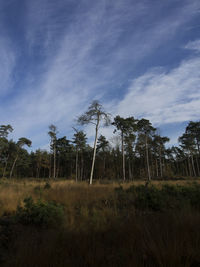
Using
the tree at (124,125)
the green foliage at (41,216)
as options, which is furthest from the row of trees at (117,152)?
the green foliage at (41,216)

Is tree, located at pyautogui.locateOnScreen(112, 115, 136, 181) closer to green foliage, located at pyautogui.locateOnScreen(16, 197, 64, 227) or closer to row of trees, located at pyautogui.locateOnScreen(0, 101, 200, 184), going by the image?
row of trees, located at pyautogui.locateOnScreen(0, 101, 200, 184)

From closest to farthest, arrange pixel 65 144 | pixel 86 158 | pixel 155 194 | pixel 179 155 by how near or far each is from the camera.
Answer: pixel 155 194 < pixel 65 144 < pixel 86 158 < pixel 179 155

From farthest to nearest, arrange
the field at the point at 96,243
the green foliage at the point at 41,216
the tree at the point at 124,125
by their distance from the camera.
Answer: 1. the tree at the point at 124,125
2. the green foliage at the point at 41,216
3. the field at the point at 96,243

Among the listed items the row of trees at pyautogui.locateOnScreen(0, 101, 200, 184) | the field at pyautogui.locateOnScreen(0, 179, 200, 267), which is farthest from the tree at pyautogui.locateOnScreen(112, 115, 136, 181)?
the field at pyautogui.locateOnScreen(0, 179, 200, 267)

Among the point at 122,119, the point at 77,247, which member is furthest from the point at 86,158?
the point at 77,247

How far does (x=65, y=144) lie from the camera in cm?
4478

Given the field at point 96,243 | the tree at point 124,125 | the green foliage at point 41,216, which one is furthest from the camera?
the tree at point 124,125

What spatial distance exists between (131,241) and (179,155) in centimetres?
5780

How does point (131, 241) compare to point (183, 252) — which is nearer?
point (183, 252)

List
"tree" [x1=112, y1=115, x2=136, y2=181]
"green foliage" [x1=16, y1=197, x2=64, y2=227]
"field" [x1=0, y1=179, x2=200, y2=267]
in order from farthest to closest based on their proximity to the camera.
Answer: "tree" [x1=112, y1=115, x2=136, y2=181] < "green foliage" [x1=16, y1=197, x2=64, y2=227] < "field" [x1=0, y1=179, x2=200, y2=267]

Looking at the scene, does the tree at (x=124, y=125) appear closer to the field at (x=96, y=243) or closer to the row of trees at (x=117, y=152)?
the row of trees at (x=117, y=152)

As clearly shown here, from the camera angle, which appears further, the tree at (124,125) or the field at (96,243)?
the tree at (124,125)

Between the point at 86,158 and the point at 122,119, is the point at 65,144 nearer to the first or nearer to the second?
the point at 86,158

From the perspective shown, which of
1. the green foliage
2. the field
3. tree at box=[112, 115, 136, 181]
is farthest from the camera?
tree at box=[112, 115, 136, 181]
